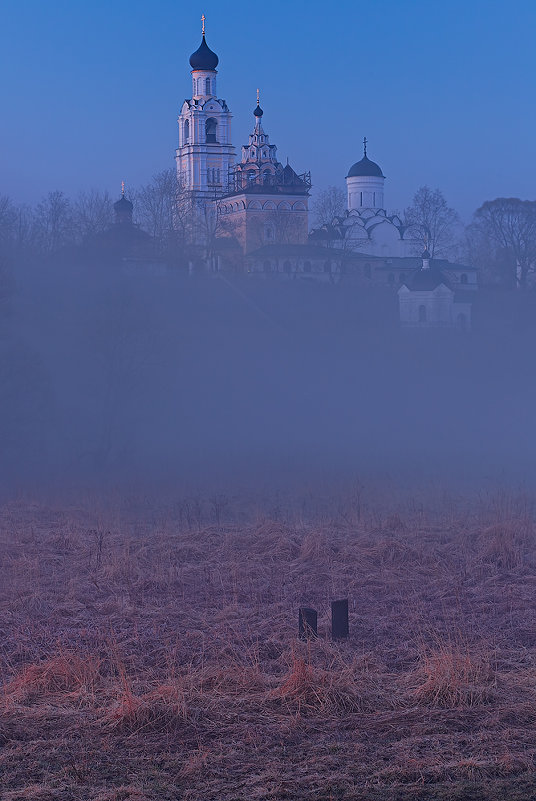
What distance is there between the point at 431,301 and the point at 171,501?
3471 cm

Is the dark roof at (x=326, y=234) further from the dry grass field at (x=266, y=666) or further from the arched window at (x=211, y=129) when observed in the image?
the dry grass field at (x=266, y=666)

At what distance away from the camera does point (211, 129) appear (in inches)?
2591

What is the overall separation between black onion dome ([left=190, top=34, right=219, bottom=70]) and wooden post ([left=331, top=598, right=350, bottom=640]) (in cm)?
6284

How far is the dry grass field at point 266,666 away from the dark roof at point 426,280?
3892 centimetres

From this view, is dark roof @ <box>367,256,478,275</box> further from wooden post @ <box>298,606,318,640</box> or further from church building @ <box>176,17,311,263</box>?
wooden post @ <box>298,606,318,640</box>

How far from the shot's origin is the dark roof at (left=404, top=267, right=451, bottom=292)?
49.9 m

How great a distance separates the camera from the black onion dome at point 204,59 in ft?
213

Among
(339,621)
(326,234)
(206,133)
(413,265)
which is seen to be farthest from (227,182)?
(339,621)

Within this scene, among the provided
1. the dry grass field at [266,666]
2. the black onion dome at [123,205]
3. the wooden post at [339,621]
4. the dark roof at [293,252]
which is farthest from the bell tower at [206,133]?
the wooden post at [339,621]

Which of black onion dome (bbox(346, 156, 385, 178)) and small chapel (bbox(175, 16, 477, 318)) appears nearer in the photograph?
small chapel (bbox(175, 16, 477, 318))

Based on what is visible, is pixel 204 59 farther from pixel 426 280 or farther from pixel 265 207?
pixel 426 280

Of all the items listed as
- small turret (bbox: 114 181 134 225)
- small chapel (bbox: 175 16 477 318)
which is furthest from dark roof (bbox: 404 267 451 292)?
A: small turret (bbox: 114 181 134 225)

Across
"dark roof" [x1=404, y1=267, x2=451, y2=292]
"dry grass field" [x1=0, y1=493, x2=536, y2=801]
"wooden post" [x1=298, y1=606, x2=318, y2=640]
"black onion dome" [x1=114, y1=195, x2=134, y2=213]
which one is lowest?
"dry grass field" [x1=0, y1=493, x2=536, y2=801]

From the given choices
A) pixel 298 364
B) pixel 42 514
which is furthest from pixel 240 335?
pixel 42 514
